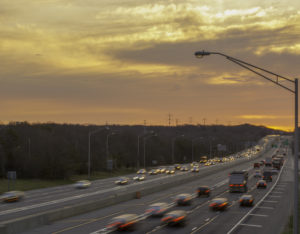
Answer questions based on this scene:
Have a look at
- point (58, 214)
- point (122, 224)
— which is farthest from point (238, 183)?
point (122, 224)

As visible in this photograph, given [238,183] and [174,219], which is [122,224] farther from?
[238,183]

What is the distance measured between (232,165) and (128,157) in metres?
31.4

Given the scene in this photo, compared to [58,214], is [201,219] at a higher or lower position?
lower

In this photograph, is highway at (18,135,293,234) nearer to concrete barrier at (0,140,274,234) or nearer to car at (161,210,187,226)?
car at (161,210,187,226)

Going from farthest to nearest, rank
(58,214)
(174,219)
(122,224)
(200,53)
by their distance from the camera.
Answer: (58,214)
(174,219)
(122,224)
(200,53)

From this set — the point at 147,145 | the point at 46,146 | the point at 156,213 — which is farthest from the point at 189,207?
the point at 147,145

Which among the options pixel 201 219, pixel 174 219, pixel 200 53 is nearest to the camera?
pixel 200 53

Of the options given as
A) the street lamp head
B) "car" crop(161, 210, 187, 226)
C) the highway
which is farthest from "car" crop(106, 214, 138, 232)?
the street lamp head

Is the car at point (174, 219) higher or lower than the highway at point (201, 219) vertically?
higher

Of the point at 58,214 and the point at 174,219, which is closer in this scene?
the point at 174,219

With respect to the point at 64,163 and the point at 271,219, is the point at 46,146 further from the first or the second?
the point at 271,219

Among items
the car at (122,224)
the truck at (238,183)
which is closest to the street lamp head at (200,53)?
the car at (122,224)

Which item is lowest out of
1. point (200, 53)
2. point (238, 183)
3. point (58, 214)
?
point (238, 183)

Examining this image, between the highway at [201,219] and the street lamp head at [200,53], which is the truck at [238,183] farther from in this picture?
the street lamp head at [200,53]
